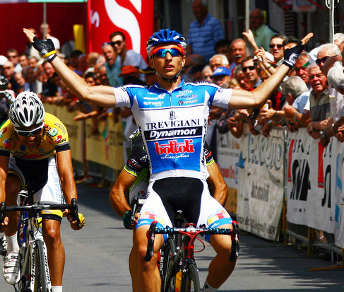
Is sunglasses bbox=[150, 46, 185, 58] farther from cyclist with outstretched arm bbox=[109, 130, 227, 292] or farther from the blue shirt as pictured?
the blue shirt

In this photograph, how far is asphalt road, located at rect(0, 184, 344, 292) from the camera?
807 centimetres

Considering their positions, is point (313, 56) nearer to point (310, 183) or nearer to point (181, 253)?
point (310, 183)

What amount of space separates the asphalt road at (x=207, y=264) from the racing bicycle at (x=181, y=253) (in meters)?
2.36

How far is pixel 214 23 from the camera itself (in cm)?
1519

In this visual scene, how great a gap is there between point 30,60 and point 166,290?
68.7 feet

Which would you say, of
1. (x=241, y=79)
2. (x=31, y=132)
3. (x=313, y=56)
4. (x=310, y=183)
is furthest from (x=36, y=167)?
(x=241, y=79)

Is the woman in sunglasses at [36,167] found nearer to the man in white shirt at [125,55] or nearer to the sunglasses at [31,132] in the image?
the sunglasses at [31,132]

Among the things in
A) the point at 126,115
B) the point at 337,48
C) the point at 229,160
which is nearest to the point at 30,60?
the point at 126,115

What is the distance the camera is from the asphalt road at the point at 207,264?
807 centimetres

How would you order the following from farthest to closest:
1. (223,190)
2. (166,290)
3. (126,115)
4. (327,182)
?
1. (126,115)
2. (327,182)
3. (223,190)
4. (166,290)

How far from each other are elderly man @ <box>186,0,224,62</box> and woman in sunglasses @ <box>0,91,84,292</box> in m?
8.46

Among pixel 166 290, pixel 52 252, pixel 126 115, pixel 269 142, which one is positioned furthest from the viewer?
pixel 126 115

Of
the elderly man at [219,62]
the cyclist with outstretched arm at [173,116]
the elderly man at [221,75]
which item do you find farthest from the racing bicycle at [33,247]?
the elderly man at [219,62]

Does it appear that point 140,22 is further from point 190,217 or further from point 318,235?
point 190,217
